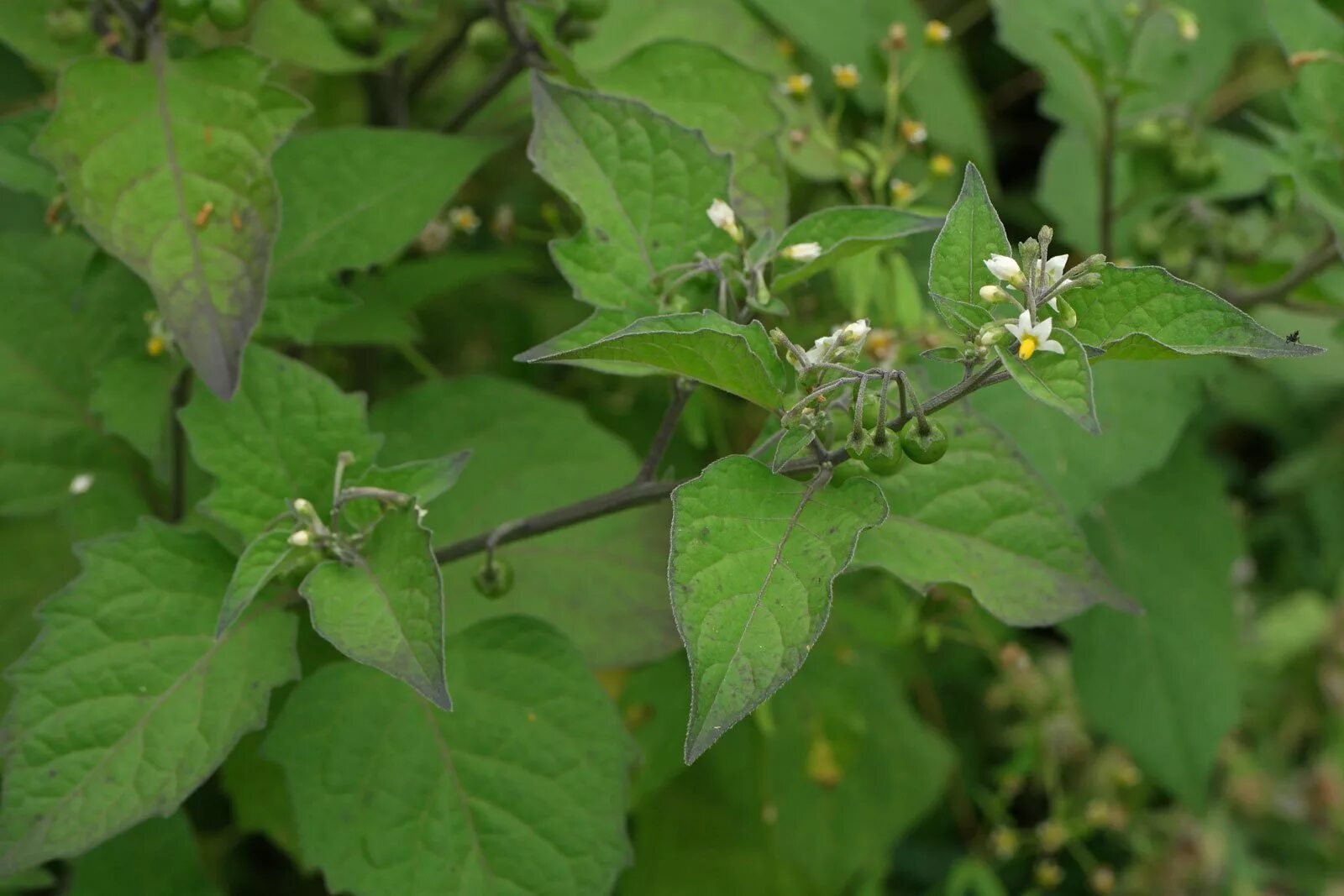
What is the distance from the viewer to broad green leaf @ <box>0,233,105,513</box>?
5.01 feet

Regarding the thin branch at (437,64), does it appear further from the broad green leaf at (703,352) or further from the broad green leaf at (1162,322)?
the broad green leaf at (1162,322)

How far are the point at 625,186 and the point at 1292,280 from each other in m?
1.05

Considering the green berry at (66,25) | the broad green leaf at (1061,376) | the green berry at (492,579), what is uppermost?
the green berry at (66,25)

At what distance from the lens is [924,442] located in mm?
962

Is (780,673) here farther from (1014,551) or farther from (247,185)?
(247,185)

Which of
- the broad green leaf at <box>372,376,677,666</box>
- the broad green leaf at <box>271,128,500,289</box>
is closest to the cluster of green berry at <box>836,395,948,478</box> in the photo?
the broad green leaf at <box>372,376,677,666</box>

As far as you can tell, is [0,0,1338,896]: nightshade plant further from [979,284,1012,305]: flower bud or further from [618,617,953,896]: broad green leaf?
[618,617,953,896]: broad green leaf

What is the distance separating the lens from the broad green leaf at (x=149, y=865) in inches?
61.2

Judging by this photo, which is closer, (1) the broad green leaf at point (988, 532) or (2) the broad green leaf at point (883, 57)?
(1) the broad green leaf at point (988, 532)

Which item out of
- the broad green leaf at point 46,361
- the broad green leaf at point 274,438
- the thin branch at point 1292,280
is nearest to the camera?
the broad green leaf at point 274,438

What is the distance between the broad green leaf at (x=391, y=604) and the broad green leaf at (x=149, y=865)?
71cm

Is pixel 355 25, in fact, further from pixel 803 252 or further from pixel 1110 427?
pixel 1110 427

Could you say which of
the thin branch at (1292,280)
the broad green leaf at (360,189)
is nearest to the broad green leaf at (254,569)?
the broad green leaf at (360,189)

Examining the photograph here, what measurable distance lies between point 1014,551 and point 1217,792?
164 cm
